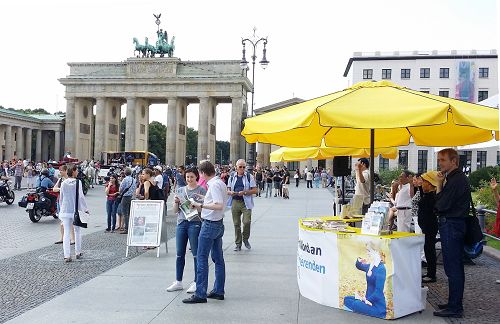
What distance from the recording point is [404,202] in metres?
10.2

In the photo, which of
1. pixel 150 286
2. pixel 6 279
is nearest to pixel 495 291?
pixel 150 286

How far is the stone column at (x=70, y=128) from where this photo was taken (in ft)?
261

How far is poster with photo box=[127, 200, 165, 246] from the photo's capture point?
10984 millimetres

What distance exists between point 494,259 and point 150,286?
737 centimetres

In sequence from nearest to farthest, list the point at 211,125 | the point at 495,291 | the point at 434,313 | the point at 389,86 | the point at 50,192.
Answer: the point at 434,313 → the point at 389,86 → the point at 495,291 → the point at 50,192 → the point at 211,125

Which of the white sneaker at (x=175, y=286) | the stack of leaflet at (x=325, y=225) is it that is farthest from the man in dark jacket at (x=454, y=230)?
the white sneaker at (x=175, y=286)

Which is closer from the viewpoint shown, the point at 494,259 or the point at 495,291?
the point at 495,291

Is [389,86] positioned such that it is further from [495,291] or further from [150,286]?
[150,286]

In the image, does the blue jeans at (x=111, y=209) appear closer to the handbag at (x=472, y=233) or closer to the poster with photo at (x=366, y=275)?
the poster with photo at (x=366, y=275)

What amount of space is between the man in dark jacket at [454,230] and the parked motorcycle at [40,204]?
13.8m

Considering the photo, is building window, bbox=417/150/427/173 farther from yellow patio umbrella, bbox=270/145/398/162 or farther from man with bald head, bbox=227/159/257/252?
man with bald head, bbox=227/159/257/252

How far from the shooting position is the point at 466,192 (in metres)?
6.55

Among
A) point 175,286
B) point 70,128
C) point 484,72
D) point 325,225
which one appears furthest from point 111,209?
point 484,72

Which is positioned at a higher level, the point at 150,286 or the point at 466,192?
the point at 466,192
